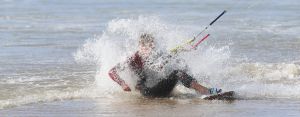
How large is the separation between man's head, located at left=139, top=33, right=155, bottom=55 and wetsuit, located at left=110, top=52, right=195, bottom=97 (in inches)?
4.6

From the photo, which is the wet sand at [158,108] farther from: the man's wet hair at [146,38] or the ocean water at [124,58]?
the man's wet hair at [146,38]

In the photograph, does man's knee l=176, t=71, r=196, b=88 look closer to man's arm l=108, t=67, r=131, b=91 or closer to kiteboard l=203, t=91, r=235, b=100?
kiteboard l=203, t=91, r=235, b=100

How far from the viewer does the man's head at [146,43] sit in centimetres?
1123

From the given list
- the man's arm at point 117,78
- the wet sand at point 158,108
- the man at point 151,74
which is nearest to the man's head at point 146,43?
the man at point 151,74

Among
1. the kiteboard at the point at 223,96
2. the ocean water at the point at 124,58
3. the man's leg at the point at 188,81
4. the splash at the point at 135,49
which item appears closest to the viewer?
the ocean water at the point at 124,58

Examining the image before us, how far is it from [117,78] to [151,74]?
1.57ft

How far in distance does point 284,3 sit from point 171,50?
904 inches

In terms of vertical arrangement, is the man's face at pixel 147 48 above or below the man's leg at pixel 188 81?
above

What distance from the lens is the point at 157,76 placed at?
452 inches

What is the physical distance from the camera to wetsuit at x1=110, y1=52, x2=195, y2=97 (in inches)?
443

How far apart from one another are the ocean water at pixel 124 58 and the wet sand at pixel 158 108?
12mm

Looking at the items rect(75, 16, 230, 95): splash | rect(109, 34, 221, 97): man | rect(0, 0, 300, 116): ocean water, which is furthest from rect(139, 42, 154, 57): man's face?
rect(0, 0, 300, 116): ocean water

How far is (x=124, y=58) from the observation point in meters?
11.7

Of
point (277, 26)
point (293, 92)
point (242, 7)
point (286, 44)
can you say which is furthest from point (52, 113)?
point (242, 7)
